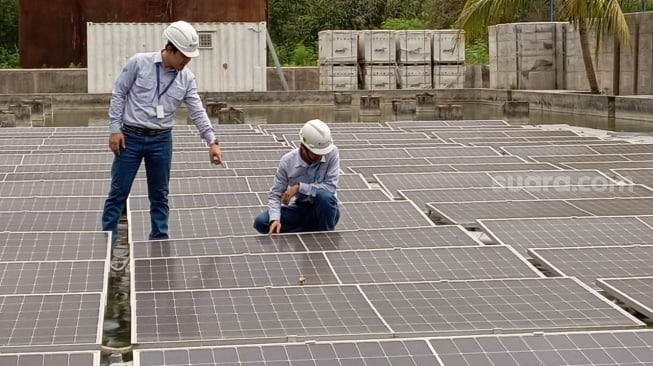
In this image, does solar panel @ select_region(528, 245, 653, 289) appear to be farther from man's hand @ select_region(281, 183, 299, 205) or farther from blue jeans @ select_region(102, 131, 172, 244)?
blue jeans @ select_region(102, 131, 172, 244)

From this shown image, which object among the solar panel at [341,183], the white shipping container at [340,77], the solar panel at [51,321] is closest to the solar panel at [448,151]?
the solar panel at [341,183]

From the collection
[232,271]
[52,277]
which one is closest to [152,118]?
[232,271]

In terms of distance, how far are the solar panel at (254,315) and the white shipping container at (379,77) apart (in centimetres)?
2528

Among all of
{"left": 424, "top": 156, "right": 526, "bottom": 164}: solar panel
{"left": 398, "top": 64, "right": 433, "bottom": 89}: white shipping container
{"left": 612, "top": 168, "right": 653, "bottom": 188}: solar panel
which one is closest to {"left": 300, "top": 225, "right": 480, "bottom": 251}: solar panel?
{"left": 612, "top": 168, "right": 653, "bottom": 188}: solar panel

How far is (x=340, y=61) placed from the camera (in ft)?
105

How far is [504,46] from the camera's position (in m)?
30.3

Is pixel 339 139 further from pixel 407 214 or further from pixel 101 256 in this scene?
pixel 101 256

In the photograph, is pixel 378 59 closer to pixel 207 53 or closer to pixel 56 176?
pixel 207 53

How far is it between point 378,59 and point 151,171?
23.5 m

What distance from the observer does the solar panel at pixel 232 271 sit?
24.5 feet

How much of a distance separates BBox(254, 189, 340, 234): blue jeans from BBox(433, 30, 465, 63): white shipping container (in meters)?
23.4

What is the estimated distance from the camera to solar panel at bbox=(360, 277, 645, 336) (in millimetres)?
6371

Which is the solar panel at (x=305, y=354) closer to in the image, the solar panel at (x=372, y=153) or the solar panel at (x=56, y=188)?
the solar panel at (x=56, y=188)

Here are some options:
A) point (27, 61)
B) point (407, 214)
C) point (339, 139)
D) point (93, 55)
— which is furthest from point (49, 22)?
point (407, 214)
